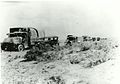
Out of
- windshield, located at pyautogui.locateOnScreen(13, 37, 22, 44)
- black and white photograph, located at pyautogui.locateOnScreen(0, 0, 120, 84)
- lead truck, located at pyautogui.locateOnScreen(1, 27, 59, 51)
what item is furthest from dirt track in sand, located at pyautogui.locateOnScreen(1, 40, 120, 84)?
windshield, located at pyautogui.locateOnScreen(13, 37, 22, 44)

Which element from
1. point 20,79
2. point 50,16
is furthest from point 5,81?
point 50,16

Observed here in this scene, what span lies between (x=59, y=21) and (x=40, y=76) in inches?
66.3

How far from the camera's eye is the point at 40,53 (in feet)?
26.8

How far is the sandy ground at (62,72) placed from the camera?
5836 millimetres

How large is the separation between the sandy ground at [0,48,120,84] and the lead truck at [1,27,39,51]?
3.52 m

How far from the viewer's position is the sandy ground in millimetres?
5836

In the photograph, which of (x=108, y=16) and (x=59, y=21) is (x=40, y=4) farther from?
(x=108, y=16)

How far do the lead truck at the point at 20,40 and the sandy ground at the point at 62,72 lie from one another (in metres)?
3.52

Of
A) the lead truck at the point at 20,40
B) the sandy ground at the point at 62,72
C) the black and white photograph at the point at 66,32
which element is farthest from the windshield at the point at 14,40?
the sandy ground at the point at 62,72

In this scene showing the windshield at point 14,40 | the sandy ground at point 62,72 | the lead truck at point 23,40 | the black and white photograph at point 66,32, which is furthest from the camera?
the windshield at point 14,40

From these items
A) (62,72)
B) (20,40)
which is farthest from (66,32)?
(20,40)

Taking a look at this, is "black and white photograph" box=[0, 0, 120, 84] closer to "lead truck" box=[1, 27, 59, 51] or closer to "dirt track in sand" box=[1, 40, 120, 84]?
"dirt track in sand" box=[1, 40, 120, 84]

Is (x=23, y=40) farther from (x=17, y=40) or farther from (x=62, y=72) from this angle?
(x=62, y=72)

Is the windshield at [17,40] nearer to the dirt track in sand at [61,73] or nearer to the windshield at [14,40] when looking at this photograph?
the windshield at [14,40]
